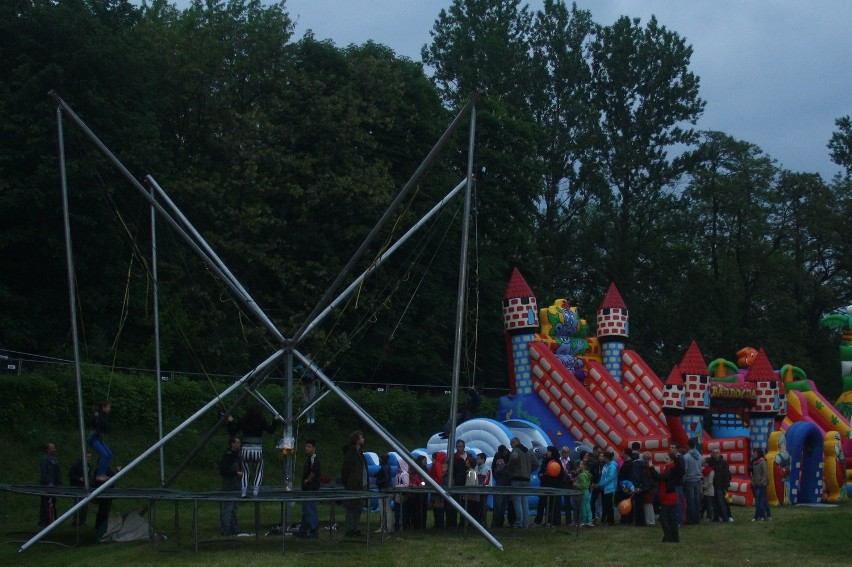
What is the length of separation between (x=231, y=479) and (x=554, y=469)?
6.19 meters

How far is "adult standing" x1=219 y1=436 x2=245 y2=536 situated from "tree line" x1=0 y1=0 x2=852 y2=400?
2.05 metres

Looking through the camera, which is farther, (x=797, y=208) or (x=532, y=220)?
(x=797, y=208)

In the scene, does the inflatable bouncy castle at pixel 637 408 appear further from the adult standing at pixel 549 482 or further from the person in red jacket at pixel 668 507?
the person in red jacket at pixel 668 507

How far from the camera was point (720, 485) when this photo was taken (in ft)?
76.9

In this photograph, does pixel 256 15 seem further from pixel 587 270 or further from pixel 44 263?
pixel 587 270

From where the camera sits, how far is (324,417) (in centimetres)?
3647

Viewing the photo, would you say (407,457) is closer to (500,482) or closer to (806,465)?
(500,482)

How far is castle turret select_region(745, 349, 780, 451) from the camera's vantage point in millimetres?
32688

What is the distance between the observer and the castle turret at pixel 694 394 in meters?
29.7

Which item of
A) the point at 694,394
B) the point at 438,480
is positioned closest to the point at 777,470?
the point at 694,394

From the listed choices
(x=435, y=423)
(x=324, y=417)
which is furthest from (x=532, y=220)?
(x=324, y=417)

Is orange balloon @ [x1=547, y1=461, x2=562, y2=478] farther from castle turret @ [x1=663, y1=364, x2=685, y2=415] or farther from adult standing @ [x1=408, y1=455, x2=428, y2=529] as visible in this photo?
castle turret @ [x1=663, y1=364, x2=685, y2=415]

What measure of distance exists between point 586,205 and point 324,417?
2650 centimetres

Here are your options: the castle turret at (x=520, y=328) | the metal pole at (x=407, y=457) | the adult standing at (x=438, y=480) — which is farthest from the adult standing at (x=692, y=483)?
the castle turret at (x=520, y=328)
